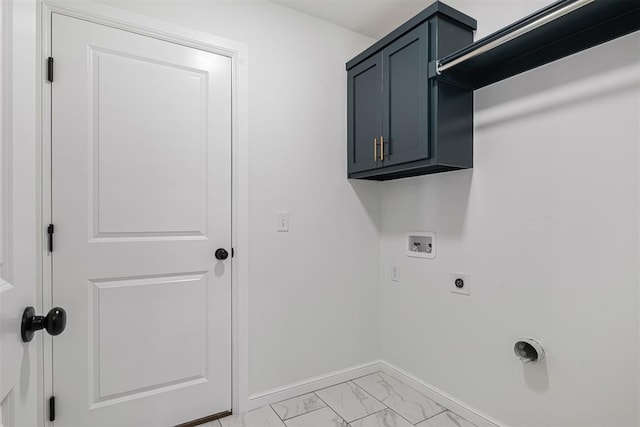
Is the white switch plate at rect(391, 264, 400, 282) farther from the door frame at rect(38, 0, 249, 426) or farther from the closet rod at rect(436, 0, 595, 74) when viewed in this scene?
the closet rod at rect(436, 0, 595, 74)

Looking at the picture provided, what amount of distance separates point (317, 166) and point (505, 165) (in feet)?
3.53

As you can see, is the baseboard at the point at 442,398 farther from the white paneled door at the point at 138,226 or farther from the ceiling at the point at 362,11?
the ceiling at the point at 362,11

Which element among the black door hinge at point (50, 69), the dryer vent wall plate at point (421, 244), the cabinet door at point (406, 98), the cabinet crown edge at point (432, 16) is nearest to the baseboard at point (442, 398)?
the dryer vent wall plate at point (421, 244)

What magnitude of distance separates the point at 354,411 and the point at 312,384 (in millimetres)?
339

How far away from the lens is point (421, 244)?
2.17 meters

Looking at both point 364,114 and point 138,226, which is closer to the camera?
point 138,226

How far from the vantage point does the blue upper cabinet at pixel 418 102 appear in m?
1.71

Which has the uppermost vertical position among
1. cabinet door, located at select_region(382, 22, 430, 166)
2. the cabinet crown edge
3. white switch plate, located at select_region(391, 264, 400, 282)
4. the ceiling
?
the ceiling

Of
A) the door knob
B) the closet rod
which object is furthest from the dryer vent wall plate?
the door knob


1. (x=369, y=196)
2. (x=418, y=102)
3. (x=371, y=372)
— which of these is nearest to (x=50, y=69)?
(x=418, y=102)

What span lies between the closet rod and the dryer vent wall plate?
0.95 meters

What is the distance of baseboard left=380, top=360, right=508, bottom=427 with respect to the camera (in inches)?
70.2

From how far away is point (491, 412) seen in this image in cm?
176

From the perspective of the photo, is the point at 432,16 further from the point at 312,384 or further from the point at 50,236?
the point at 312,384
